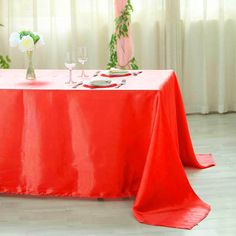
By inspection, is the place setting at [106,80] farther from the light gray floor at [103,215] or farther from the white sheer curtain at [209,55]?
the white sheer curtain at [209,55]

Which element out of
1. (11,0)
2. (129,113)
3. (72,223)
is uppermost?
(11,0)

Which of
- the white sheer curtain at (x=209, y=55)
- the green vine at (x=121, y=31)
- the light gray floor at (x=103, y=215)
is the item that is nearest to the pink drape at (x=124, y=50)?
the green vine at (x=121, y=31)

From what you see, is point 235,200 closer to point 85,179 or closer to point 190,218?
point 190,218

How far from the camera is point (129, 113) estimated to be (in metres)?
2.89

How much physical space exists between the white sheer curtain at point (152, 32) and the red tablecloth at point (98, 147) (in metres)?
2.15

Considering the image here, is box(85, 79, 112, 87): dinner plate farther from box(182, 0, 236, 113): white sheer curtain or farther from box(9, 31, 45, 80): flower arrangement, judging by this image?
box(182, 0, 236, 113): white sheer curtain

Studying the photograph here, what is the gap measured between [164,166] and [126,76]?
0.76m

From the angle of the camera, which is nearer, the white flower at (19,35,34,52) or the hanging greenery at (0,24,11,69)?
the white flower at (19,35,34,52)

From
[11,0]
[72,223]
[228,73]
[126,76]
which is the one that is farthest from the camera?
[228,73]

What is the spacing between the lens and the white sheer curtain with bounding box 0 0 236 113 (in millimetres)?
5141

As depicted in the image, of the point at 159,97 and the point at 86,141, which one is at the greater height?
the point at 159,97

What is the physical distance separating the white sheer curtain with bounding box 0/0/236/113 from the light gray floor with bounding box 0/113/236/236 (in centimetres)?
191

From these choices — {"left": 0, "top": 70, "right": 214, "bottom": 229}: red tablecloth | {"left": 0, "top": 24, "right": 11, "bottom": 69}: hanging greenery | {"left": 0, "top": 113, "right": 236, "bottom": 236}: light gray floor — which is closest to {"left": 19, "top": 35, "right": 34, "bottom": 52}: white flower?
{"left": 0, "top": 70, "right": 214, "bottom": 229}: red tablecloth

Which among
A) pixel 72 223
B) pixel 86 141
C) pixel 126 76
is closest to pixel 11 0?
pixel 126 76
